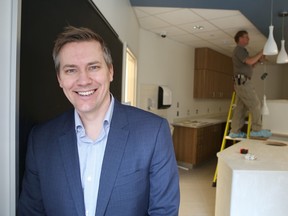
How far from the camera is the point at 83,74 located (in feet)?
3.04

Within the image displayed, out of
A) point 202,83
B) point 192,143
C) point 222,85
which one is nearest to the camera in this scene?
point 192,143

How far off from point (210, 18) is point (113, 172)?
3063 mm

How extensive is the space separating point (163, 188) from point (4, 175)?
23.9 inches

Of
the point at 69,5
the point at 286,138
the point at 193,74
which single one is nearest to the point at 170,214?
the point at 69,5

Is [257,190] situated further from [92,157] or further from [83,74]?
[83,74]

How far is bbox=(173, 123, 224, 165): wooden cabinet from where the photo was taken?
15.0 ft

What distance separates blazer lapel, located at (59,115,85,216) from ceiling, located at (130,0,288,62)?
2342mm

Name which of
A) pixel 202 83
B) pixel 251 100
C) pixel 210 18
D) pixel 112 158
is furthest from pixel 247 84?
pixel 112 158

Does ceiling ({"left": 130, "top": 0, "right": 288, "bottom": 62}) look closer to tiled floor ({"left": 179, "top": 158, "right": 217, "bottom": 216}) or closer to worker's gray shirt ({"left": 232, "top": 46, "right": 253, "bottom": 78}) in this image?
worker's gray shirt ({"left": 232, "top": 46, "right": 253, "bottom": 78})

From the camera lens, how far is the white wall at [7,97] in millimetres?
A: 806

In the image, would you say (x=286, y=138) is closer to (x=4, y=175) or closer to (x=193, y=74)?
(x=193, y=74)

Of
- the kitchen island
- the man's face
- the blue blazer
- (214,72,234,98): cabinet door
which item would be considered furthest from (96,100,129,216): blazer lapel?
(214,72,234,98): cabinet door

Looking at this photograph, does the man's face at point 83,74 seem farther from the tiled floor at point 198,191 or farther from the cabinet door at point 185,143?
the cabinet door at point 185,143

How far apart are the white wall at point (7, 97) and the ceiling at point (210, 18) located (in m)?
2.30
